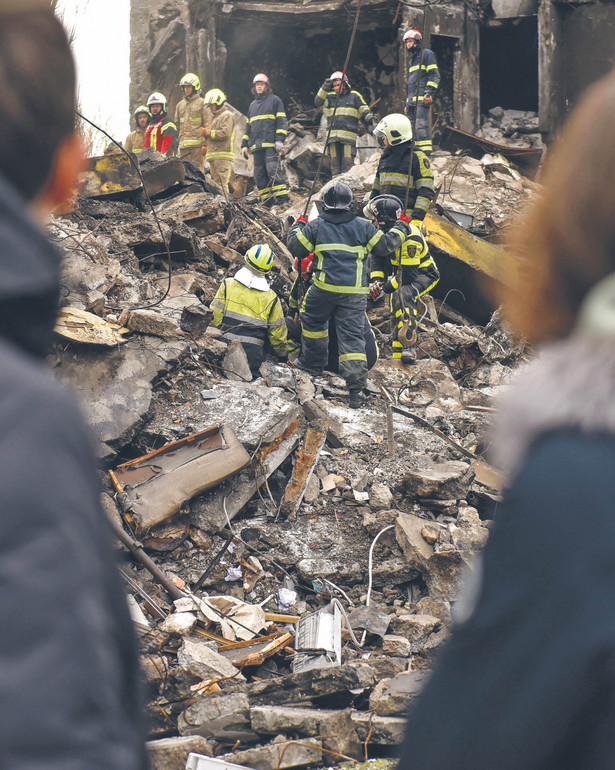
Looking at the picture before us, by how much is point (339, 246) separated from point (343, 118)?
19.8ft

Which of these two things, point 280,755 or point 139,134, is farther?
point 139,134

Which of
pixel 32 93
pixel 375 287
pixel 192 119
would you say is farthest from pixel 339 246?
pixel 192 119

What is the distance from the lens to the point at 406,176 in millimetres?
8922

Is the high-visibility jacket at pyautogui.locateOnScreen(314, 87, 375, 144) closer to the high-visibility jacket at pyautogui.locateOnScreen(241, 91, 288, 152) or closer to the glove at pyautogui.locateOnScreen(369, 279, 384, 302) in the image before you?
the high-visibility jacket at pyautogui.locateOnScreen(241, 91, 288, 152)

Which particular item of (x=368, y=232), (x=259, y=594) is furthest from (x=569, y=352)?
(x=368, y=232)

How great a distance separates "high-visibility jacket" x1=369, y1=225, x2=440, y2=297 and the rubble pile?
893 mm

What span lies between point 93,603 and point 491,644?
43cm

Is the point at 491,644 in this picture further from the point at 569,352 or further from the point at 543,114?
the point at 543,114

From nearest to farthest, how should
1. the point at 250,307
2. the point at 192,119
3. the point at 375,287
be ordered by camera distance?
1. the point at 250,307
2. the point at 375,287
3. the point at 192,119

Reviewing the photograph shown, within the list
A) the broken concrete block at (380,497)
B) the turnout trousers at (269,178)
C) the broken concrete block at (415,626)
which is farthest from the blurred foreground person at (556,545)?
the turnout trousers at (269,178)

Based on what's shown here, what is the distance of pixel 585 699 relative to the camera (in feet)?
2.61

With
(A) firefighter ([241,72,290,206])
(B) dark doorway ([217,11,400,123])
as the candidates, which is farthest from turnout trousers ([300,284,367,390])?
(B) dark doorway ([217,11,400,123])

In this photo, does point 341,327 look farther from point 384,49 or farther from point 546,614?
point 384,49

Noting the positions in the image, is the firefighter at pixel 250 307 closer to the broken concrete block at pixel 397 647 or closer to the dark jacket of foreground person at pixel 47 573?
the broken concrete block at pixel 397 647
